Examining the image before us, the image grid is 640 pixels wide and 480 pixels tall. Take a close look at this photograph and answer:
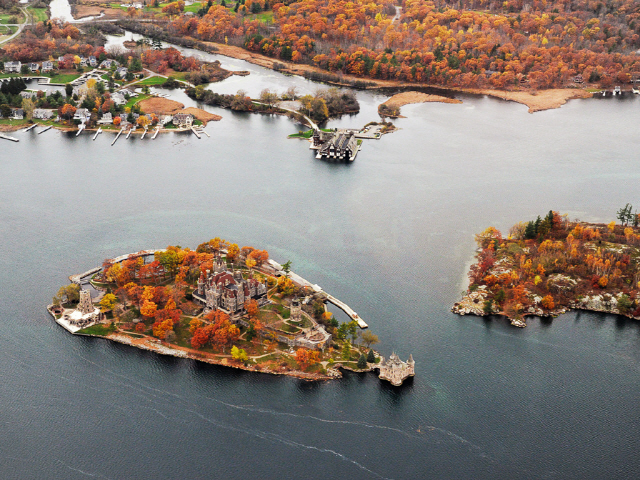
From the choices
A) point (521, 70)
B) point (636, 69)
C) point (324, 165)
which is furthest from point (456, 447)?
point (636, 69)

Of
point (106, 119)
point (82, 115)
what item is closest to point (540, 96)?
point (106, 119)

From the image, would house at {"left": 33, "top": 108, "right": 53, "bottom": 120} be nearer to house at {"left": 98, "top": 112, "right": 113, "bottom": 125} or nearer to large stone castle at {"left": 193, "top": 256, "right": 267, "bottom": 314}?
house at {"left": 98, "top": 112, "right": 113, "bottom": 125}

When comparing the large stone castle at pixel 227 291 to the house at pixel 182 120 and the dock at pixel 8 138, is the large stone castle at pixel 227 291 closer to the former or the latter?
the house at pixel 182 120

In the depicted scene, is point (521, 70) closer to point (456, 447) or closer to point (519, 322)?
point (519, 322)

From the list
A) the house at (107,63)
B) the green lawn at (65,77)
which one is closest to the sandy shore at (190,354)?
the green lawn at (65,77)

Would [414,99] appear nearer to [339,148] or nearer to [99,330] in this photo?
[339,148]
